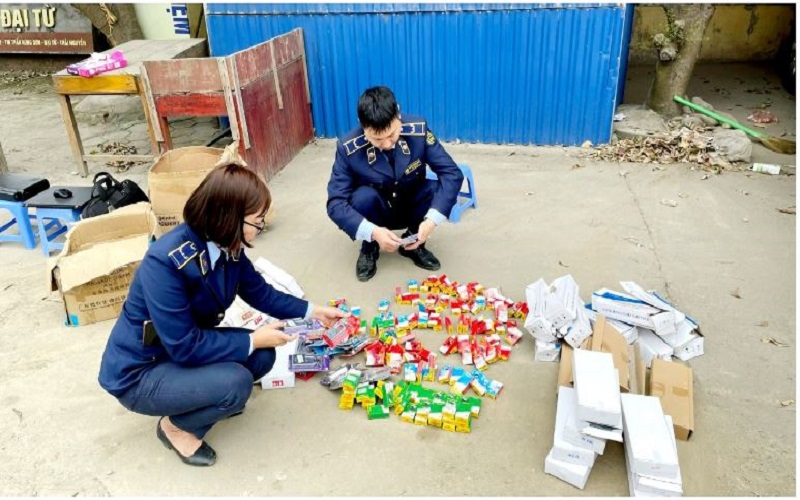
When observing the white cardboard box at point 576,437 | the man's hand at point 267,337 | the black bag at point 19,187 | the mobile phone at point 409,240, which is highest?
the man's hand at point 267,337

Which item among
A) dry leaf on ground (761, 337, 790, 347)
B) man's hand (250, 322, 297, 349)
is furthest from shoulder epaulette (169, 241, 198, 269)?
dry leaf on ground (761, 337, 790, 347)

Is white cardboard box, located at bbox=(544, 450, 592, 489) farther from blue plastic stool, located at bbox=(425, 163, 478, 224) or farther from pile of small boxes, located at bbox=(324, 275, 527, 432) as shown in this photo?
blue plastic stool, located at bbox=(425, 163, 478, 224)

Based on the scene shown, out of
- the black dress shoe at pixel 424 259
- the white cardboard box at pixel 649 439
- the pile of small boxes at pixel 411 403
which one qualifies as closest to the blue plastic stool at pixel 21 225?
the black dress shoe at pixel 424 259

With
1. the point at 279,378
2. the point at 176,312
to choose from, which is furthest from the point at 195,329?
the point at 279,378

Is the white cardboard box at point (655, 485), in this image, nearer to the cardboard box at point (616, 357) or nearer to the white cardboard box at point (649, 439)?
the white cardboard box at point (649, 439)

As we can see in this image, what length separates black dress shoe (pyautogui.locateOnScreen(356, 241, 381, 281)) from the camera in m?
3.98

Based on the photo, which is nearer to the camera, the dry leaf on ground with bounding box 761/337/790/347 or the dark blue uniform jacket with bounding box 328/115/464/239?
the dry leaf on ground with bounding box 761/337/790/347

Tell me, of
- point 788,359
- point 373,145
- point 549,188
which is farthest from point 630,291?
point 549,188

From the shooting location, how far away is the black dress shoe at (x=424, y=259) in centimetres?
406

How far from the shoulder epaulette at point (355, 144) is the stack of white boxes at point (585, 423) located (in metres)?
1.92

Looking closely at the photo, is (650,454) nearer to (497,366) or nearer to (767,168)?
(497,366)

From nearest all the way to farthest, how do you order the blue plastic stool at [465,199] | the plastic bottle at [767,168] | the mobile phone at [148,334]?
the mobile phone at [148,334], the blue plastic stool at [465,199], the plastic bottle at [767,168]

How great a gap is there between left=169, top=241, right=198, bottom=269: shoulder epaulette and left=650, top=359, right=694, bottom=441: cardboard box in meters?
2.07

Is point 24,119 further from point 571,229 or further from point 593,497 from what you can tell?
point 593,497
